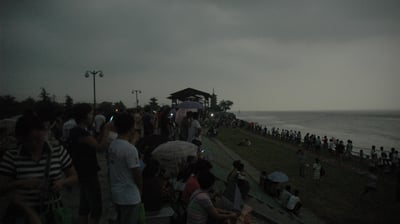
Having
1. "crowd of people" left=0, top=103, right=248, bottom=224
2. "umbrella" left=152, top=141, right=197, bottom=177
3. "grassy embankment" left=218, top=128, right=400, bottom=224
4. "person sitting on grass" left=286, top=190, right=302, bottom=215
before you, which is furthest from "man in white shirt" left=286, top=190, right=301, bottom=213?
"crowd of people" left=0, top=103, right=248, bottom=224

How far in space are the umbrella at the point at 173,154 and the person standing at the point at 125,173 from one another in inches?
156

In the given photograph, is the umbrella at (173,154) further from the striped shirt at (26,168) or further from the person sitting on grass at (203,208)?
the striped shirt at (26,168)

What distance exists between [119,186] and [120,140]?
1.87 feet

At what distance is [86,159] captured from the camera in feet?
12.9

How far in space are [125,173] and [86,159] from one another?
80cm

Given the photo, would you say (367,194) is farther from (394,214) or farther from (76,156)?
(76,156)

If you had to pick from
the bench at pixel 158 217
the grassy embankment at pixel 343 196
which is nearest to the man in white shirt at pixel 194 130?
the bench at pixel 158 217

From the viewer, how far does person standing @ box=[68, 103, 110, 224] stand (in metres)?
3.83

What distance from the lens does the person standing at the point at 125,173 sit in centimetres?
343

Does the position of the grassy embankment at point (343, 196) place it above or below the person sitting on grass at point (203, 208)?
below

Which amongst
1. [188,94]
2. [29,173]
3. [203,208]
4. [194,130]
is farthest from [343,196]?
[188,94]

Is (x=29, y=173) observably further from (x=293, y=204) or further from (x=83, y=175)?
(x=293, y=204)

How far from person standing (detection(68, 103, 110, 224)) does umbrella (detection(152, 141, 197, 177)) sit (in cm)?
356

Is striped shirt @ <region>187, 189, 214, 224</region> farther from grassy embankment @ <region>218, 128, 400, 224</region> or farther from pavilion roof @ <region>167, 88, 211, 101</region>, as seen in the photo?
pavilion roof @ <region>167, 88, 211, 101</region>
